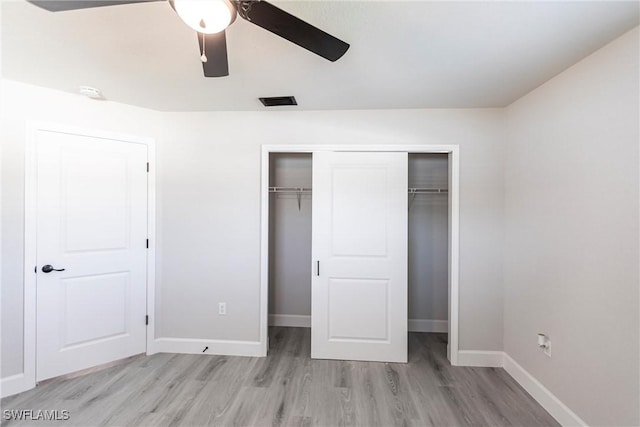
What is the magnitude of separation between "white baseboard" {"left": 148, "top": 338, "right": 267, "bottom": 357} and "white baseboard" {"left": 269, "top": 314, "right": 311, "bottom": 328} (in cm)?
78

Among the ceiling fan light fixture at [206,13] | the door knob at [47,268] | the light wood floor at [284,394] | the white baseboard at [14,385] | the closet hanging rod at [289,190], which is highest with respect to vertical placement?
the ceiling fan light fixture at [206,13]

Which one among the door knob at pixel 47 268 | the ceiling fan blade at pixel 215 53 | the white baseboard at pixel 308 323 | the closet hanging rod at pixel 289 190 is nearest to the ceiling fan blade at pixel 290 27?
the ceiling fan blade at pixel 215 53

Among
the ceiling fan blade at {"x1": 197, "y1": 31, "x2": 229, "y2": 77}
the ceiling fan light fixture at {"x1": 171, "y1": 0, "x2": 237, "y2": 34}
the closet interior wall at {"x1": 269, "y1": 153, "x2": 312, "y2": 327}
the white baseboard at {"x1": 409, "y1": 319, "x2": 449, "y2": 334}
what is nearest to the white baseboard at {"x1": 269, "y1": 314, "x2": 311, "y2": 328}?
the closet interior wall at {"x1": 269, "y1": 153, "x2": 312, "y2": 327}

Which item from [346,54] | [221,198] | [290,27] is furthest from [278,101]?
[290,27]

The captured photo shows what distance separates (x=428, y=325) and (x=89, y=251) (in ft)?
11.9

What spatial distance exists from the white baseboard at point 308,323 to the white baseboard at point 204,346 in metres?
0.79

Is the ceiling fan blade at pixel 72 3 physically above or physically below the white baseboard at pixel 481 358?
above

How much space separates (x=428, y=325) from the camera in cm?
325

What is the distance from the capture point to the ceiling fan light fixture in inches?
38.1

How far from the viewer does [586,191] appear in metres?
1.63

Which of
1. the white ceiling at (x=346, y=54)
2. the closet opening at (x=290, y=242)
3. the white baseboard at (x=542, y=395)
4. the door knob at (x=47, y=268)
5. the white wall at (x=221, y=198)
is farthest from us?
the closet opening at (x=290, y=242)

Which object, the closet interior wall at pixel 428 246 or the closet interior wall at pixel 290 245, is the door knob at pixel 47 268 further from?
the closet interior wall at pixel 428 246

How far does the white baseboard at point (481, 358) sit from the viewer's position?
8.01 ft

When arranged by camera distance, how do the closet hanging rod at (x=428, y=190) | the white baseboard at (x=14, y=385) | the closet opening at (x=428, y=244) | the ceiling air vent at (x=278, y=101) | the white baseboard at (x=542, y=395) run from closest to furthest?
the white baseboard at (x=542, y=395) < the white baseboard at (x=14, y=385) < the ceiling air vent at (x=278, y=101) < the closet hanging rod at (x=428, y=190) < the closet opening at (x=428, y=244)
